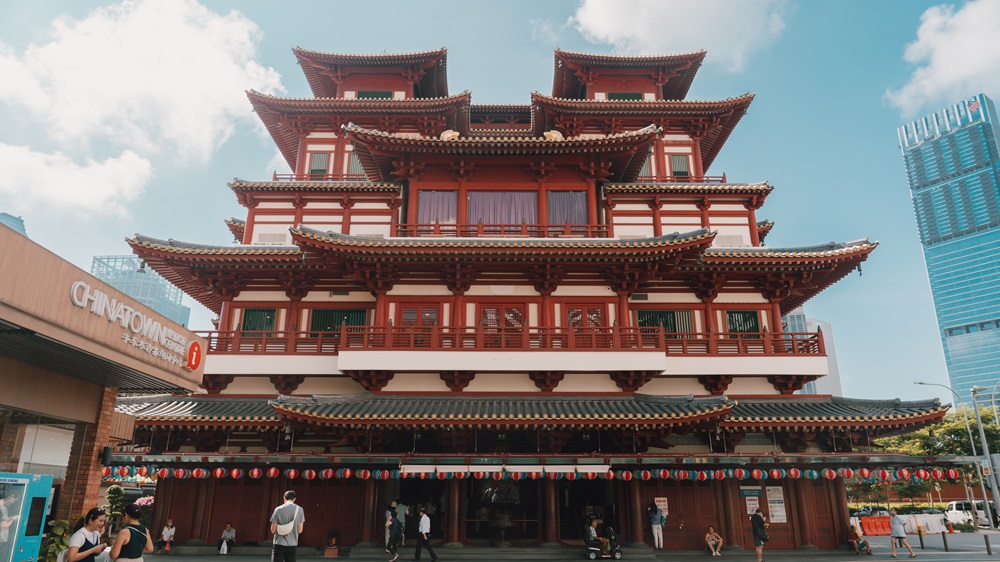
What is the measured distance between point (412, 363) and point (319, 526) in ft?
22.1

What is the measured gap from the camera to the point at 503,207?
25031mm

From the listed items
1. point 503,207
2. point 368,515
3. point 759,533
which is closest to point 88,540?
point 368,515

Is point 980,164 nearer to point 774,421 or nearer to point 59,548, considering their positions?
point 774,421

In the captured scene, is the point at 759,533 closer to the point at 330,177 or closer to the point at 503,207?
the point at 503,207

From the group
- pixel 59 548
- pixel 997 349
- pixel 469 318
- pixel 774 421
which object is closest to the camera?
pixel 59 548

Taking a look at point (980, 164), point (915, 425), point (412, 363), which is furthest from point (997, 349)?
point (412, 363)

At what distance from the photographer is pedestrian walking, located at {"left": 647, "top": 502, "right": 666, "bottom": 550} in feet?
65.6

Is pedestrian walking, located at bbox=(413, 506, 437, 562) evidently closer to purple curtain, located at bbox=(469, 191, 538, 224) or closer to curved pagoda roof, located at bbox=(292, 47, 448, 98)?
purple curtain, located at bbox=(469, 191, 538, 224)

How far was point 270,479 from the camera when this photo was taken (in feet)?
70.7

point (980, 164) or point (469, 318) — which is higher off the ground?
point (980, 164)

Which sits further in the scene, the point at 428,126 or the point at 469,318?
the point at 428,126

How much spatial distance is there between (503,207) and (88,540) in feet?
62.0

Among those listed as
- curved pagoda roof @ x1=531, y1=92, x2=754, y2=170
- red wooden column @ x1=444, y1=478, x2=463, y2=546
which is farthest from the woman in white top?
curved pagoda roof @ x1=531, y1=92, x2=754, y2=170

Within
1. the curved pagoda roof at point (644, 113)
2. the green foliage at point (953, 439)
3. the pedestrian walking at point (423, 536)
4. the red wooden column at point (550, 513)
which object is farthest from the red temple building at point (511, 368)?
the green foliage at point (953, 439)
